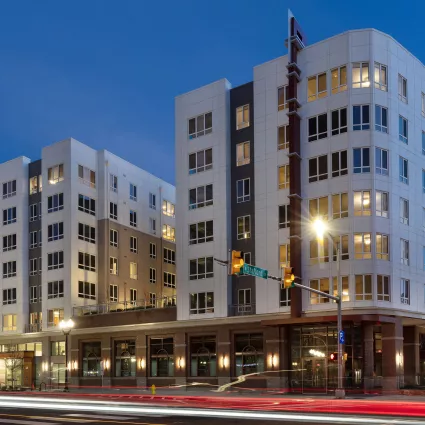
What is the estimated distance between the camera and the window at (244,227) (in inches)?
2297

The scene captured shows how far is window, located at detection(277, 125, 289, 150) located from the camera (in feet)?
185

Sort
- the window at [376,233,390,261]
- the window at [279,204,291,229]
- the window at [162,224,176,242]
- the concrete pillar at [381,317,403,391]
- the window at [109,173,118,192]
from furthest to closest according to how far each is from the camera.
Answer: the window at [162,224,176,242], the window at [109,173,118,192], the window at [279,204,291,229], the window at [376,233,390,261], the concrete pillar at [381,317,403,391]

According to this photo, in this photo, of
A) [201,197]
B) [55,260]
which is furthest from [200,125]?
[55,260]

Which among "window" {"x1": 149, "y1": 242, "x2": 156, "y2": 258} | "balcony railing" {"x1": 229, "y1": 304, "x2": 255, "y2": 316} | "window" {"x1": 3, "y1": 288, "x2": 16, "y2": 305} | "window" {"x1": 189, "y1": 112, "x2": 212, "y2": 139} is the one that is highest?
"window" {"x1": 189, "y1": 112, "x2": 212, "y2": 139}

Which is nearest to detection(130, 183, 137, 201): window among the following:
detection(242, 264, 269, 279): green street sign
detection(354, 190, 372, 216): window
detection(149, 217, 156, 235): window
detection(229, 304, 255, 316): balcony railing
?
detection(149, 217, 156, 235): window

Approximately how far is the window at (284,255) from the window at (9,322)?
3541cm

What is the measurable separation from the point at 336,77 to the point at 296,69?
363 centimetres

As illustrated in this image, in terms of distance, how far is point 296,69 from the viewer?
5600 cm

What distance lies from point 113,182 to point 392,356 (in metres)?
39.1

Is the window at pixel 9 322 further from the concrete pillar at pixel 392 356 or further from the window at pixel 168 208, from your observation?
the concrete pillar at pixel 392 356

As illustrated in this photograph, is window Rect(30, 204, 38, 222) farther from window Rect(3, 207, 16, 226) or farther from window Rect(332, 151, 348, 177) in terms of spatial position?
window Rect(332, 151, 348, 177)

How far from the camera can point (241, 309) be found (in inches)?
2271

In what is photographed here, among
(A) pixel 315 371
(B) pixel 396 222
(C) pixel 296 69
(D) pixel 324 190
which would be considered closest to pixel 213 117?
(C) pixel 296 69

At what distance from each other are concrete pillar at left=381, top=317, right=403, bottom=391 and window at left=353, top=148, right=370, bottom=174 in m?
11.5
